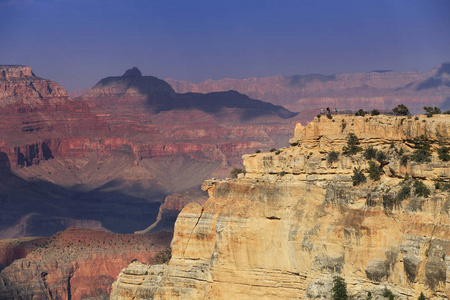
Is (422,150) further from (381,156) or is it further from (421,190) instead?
(381,156)

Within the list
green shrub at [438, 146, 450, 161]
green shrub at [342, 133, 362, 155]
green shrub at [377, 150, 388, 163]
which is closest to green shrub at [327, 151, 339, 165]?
green shrub at [342, 133, 362, 155]

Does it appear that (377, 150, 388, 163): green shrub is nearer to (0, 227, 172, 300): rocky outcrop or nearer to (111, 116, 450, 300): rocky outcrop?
(111, 116, 450, 300): rocky outcrop

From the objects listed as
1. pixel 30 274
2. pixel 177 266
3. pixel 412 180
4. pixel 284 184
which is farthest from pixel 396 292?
pixel 30 274

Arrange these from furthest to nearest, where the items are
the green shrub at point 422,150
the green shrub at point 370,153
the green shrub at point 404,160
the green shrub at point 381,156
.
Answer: the green shrub at point 370,153
the green shrub at point 381,156
the green shrub at point 404,160
the green shrub at point 422,150

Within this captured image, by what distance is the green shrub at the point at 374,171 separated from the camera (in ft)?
187

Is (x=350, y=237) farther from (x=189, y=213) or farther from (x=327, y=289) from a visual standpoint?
(x=189, y=213)

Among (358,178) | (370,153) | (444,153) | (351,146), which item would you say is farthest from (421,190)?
(351,146)

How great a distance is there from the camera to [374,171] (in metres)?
57.2

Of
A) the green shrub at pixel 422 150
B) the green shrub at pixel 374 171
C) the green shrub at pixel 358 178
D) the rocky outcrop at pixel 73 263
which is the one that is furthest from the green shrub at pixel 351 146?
the rocky outcrop at pixel 73 263

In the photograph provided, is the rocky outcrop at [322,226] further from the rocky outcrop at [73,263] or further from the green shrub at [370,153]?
the rocky outcrop at [73,263]

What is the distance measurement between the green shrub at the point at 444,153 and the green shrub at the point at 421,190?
1.77 meters

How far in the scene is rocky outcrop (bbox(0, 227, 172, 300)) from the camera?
14650 cm

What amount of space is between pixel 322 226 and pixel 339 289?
420 centimetres

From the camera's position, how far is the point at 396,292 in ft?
172
